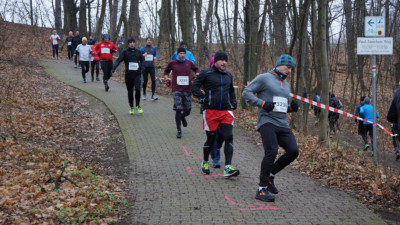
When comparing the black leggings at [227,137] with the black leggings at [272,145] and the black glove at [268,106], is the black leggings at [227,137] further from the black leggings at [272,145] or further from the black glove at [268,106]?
the black glove at [268,106]

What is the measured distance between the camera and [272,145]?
5.94m

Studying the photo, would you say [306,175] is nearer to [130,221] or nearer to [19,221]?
[130,221]

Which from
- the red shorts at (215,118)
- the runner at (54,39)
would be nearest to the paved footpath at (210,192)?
the red shorts at (215,118)

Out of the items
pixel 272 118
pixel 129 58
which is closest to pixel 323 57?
pixel 272 118

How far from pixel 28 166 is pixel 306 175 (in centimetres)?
500

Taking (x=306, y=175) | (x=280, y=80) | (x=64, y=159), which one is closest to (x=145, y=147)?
(x=64, y=159)

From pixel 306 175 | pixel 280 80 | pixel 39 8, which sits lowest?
pixel 306 175

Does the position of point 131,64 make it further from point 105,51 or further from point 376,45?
point 376,45

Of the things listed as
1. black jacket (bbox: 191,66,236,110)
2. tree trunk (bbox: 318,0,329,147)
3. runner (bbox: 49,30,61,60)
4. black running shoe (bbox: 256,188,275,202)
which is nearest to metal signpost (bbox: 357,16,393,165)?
tree trunk (bbox: 318,0,329,147)

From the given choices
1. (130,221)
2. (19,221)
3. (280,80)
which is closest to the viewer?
(19,221)

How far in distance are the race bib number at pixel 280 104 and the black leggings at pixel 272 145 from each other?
0.82 ft

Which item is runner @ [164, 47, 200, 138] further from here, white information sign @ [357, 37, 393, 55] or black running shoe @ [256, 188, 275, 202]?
black running shoe @ [256, 188, 275, 202]

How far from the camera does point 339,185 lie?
7.21m

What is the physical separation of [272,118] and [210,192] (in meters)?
1.46
